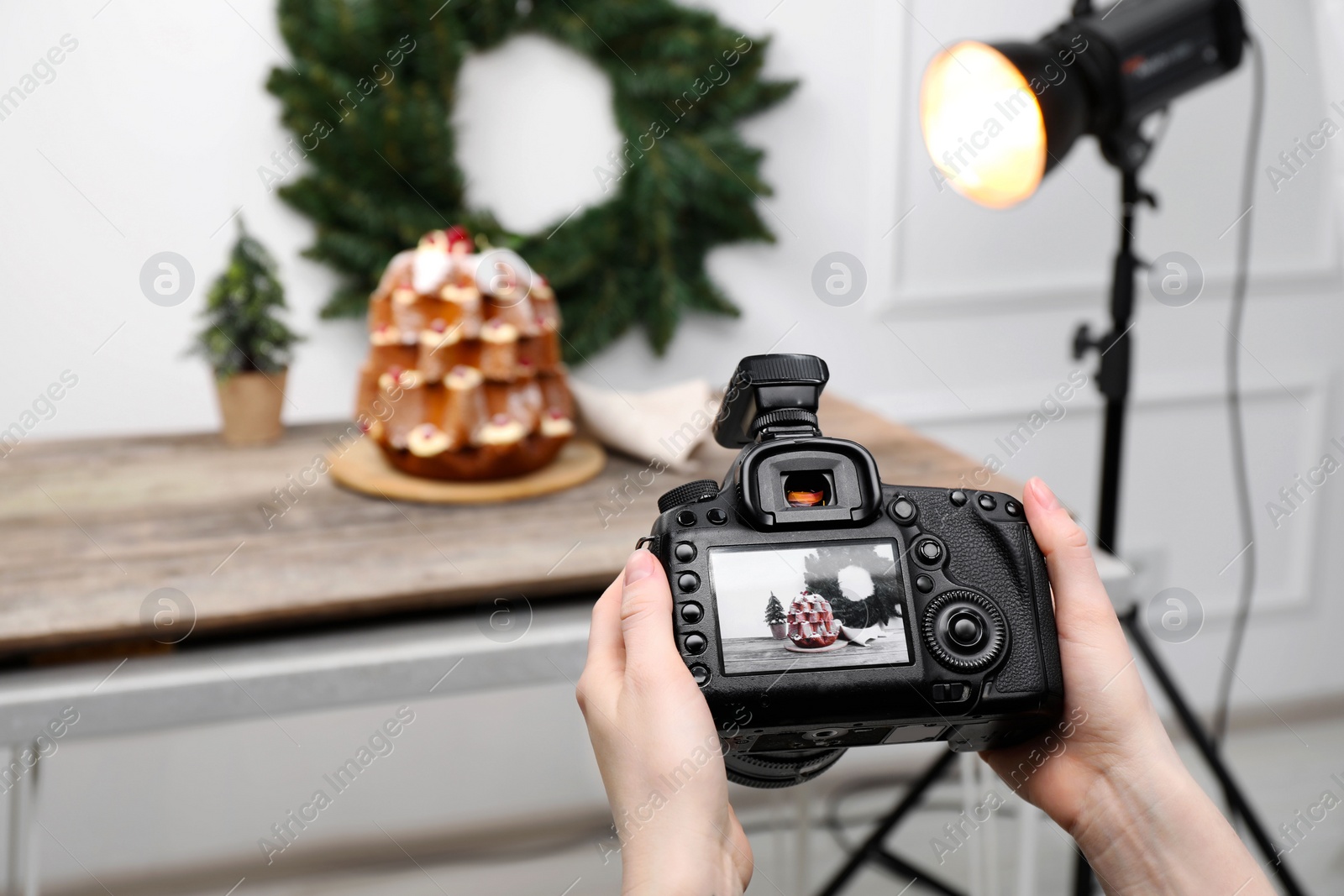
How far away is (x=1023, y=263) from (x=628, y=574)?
1.46 meters

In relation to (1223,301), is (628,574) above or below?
below

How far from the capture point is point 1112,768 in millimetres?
572

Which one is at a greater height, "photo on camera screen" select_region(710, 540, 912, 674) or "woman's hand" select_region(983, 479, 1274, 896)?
"photo on camera screen" select_region(710, 540, 912, 674)

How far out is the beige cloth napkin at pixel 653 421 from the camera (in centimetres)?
112

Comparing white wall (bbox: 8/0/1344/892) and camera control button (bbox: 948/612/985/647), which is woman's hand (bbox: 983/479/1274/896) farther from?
white wall (bbox: 8/0/1344/892)

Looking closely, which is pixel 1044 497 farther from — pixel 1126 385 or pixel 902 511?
pixel 1126 385

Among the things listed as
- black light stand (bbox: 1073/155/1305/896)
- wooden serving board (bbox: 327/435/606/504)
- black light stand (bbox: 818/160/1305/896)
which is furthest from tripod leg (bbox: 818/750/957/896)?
wooden serving board (bbox: 327/435/606/504)

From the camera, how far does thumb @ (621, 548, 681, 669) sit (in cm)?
50

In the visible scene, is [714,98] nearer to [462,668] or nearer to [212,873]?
[462,668]

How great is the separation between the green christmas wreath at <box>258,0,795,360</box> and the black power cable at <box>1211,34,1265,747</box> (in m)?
0.91

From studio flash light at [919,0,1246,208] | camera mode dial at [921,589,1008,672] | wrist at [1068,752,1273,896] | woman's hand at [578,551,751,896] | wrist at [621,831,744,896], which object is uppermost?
studio flash light at [919,0,1246,208]

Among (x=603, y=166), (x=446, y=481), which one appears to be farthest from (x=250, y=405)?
(x=603, y=166)

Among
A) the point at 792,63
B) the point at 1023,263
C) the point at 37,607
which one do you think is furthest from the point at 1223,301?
the point at 37,607

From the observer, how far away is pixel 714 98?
5.00 ft
